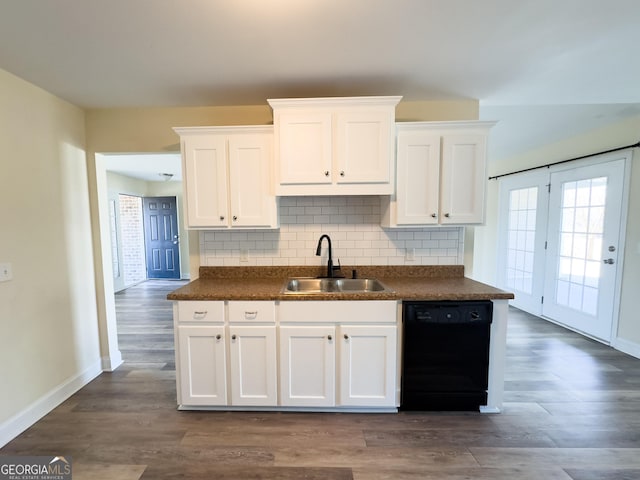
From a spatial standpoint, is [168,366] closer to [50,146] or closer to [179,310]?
[179,310]

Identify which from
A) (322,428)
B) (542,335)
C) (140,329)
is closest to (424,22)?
(322,428)

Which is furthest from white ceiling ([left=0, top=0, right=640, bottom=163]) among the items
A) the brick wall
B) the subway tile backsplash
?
the brick wall

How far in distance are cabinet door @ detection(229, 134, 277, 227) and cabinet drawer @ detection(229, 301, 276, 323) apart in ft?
2.02

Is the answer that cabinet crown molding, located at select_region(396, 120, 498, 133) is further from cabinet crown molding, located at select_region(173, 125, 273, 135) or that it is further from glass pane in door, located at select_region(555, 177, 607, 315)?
glass pane in door, located at select_region(555, 177, 607, 315)

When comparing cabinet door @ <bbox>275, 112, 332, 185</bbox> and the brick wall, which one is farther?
the brick wall

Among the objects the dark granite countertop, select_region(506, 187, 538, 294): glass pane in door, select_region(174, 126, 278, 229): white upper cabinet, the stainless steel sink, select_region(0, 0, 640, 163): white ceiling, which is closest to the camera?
select_region(0, 0, 640, 163): white ceiling

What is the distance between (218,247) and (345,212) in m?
1.17

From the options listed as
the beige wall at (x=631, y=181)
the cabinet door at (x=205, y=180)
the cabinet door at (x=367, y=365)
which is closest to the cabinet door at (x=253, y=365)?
the cabinet door at (x=367, y=365)

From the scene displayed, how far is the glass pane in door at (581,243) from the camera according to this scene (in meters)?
3.21

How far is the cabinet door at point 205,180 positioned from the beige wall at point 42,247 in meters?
1.03

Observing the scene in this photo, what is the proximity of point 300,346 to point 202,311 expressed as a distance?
2.35 ft

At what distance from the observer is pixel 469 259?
2.47 m

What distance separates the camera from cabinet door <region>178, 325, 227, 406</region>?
76.4 inches

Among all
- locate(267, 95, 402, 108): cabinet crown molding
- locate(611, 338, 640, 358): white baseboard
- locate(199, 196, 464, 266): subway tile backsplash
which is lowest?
locate(611, 338, 640, 358): white baseboard
